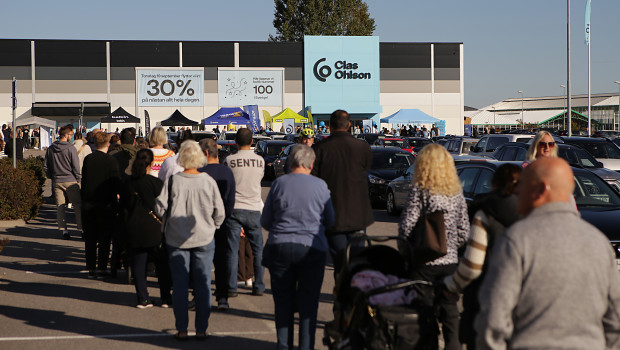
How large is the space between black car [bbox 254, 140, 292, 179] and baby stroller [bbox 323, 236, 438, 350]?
77.8 feet

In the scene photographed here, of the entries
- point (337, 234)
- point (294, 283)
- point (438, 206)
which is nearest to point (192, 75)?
point (337, 234)

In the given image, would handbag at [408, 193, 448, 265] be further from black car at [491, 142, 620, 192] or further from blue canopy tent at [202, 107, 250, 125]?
blue canopy tent at [202, 107, 250, 125]

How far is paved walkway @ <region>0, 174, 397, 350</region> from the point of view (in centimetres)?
732

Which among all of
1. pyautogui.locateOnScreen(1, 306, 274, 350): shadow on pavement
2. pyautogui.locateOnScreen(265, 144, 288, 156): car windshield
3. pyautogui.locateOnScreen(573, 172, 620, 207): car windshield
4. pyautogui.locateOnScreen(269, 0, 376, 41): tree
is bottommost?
pyautogui.locateOnScreen(1, 306, 274, 350): shadow on pavement

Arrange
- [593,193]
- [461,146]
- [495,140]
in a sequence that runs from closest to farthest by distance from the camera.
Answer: [593,193], [495,140], [461,146]

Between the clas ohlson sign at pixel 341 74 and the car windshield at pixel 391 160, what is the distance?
A: 45273 millimetres

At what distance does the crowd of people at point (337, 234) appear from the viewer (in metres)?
3.49

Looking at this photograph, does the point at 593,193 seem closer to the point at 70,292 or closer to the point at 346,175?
the point at 346,175

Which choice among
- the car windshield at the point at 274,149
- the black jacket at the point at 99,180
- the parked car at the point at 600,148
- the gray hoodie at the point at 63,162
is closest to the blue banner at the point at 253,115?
the car windshield at the point at 274,149

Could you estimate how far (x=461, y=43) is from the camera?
7100cm

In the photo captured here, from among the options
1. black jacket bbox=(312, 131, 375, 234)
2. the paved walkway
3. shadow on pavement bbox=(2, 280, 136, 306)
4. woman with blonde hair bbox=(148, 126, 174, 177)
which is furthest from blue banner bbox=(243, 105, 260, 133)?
black jacket bbox=(312, 131, 375, 234)

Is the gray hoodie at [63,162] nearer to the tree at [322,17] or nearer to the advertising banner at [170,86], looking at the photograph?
the advertising banner at [170,86]

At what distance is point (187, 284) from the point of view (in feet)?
24.2

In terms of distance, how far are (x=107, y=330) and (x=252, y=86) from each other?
5919 centimetres
